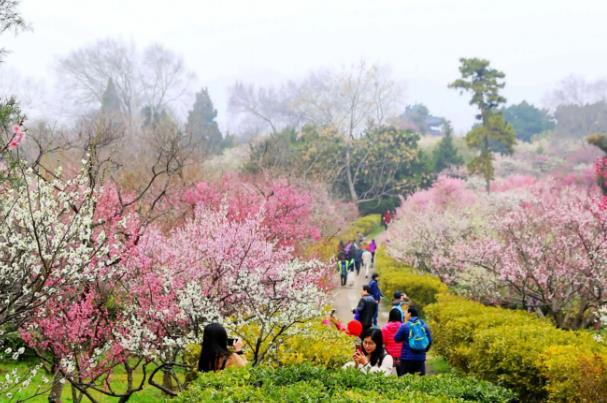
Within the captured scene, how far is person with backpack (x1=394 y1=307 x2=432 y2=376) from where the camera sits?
729cm

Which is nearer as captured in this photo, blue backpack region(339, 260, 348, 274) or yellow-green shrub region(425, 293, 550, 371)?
yellow-green shrub region(425, 293, 550, 371)

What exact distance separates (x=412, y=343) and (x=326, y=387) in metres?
2.31

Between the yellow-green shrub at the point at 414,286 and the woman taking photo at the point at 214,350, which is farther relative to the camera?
the yellow-green shrub at the point at 414,286

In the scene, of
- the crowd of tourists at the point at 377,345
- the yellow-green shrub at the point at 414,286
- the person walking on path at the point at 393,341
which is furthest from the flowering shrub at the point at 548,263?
the person walking on path at the point at 393,341

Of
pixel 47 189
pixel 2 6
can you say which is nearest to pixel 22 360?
pixel 47 189

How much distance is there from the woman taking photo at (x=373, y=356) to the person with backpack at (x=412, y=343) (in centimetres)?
130

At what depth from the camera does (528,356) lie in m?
6.77

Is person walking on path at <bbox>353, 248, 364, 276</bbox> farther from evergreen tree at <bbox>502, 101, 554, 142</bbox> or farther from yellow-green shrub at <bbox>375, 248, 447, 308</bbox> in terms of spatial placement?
evergreen tree at <bbox>502, 101, 554, 142</bbox>

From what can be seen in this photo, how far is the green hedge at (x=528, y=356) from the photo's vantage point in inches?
227

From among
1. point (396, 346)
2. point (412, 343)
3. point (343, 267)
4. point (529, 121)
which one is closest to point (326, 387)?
point (412, 343)

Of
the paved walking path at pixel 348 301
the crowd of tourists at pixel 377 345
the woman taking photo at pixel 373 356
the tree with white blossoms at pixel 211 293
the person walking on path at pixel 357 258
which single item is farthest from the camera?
the person walking on path at pixel 357 258

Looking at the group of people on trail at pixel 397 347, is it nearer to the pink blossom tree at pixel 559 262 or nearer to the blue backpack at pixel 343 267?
the pink blossom tree at pixel 559 262

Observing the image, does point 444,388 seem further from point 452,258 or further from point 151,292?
point 452,258

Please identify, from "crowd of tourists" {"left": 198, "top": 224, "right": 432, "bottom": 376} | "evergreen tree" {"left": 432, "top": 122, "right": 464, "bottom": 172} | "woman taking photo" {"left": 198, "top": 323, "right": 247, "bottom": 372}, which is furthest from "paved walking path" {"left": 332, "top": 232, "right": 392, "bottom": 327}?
"evergreen tree" {"left": 432, "top": 122, "right": 464, "bottom": 172}
